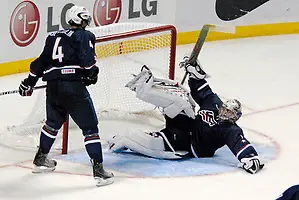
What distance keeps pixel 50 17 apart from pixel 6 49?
48 centimetres

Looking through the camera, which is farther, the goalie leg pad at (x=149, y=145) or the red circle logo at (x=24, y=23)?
the red circle logo at (x=24, y=23)

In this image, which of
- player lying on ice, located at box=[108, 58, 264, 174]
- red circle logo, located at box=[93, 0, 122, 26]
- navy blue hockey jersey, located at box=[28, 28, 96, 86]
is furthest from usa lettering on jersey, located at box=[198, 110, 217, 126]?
red circle logo, located at box=[93, 0, 122, 26]

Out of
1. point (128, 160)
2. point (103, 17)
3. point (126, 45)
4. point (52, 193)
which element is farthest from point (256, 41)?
point (52, 193)

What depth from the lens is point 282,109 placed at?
20.5 ft

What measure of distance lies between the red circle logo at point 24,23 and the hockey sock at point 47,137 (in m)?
2.32

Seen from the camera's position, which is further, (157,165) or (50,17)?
(50,17)

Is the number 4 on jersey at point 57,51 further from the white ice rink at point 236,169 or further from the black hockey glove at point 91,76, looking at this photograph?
the white ice rink at point 236,169

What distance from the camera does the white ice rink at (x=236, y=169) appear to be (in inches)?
169

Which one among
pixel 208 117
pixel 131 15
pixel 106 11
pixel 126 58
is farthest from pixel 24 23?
pixel 208 117

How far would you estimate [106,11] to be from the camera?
733 cm

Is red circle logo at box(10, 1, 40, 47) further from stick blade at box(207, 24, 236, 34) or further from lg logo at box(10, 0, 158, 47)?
stick blade at box(207, 24, 236, 34)

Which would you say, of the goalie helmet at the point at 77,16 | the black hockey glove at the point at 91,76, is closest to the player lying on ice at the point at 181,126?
the black hockey glove at the point at 91,76

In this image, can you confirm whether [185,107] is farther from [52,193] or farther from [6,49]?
[6,49]

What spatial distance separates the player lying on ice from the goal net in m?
0.49
